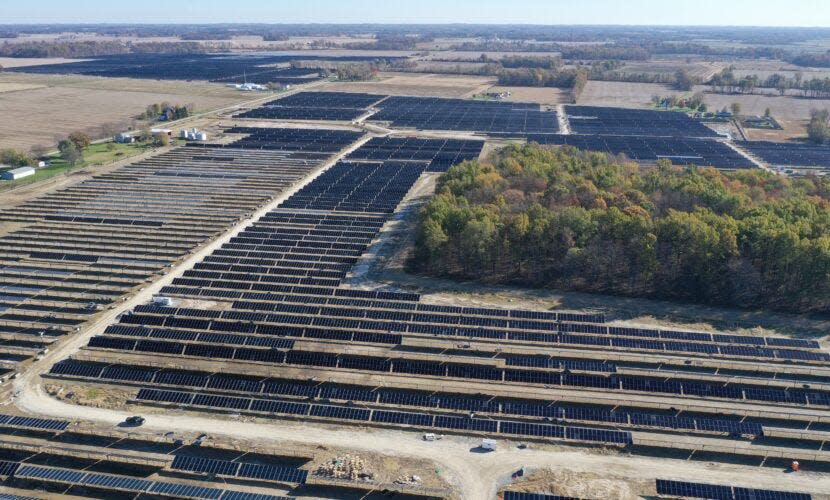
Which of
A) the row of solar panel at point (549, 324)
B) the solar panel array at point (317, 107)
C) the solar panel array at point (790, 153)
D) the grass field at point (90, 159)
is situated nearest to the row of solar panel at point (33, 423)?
the row of solar panel at point (549, 324)

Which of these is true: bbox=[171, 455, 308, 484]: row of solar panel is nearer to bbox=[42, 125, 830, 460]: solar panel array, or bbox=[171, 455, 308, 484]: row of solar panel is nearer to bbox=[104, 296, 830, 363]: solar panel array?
bbox=[42, 125, 830, 460]: solar panel array

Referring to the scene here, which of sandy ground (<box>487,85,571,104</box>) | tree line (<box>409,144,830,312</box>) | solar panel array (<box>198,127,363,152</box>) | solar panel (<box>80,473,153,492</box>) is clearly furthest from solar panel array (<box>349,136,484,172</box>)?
solar panel (<box>80,473,153,492</box>)

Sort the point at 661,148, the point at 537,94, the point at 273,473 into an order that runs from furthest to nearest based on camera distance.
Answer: the point at 537,94, the point at 661,148, the point at 273,473

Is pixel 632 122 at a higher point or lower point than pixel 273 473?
higher

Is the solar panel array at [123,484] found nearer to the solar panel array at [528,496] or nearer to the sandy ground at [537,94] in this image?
the solar panel array at [528,496]

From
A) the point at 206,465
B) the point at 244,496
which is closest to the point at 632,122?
the point at 206,465

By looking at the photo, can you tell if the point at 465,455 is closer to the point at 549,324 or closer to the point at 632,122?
the point at 549,324
